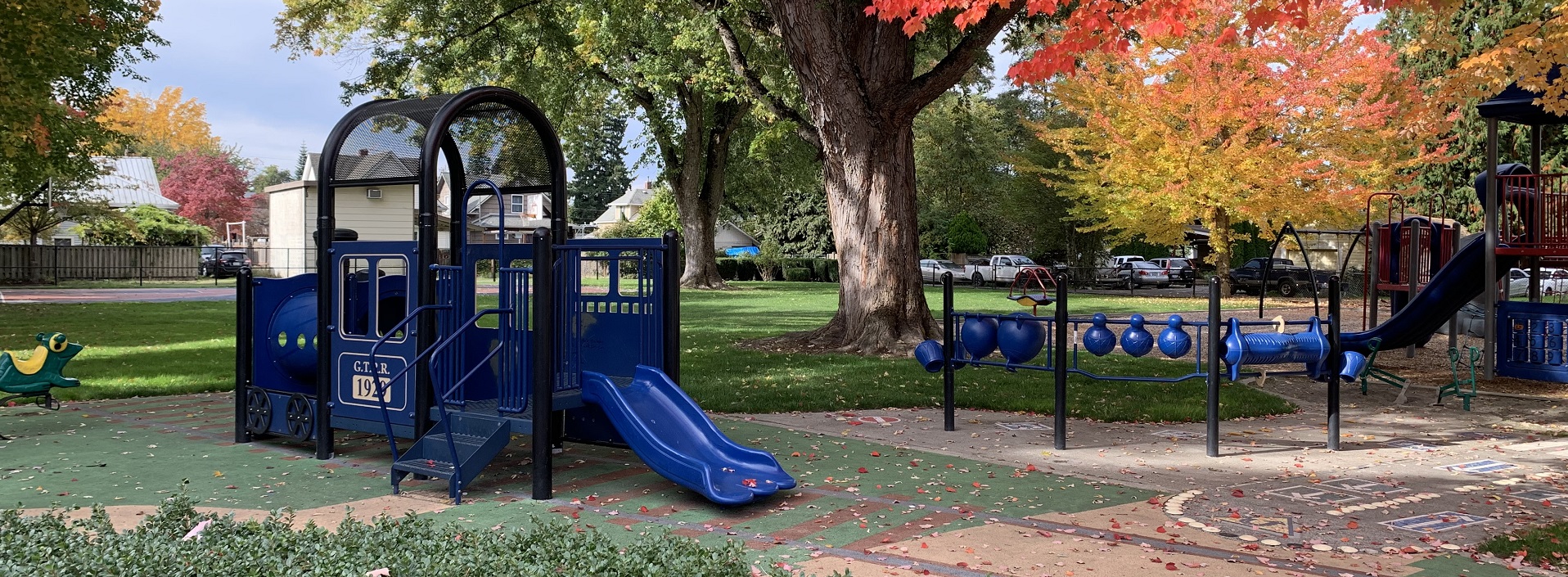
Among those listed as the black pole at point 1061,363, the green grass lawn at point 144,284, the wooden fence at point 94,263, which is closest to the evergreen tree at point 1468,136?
the black pole at point 1061,363

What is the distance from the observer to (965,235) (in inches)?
1972

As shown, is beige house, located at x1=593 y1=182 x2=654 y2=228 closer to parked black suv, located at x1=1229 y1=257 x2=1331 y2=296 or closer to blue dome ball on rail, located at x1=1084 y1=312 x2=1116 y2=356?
parked black suv, located at x1=1229 y1=257 x2=1331 y2=296

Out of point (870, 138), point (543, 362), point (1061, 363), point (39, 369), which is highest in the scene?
point (870, 138)

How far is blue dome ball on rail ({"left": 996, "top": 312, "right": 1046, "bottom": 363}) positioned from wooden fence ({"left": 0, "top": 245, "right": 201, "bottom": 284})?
37800mm

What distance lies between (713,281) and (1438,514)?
108ft

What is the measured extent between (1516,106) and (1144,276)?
1136 inches

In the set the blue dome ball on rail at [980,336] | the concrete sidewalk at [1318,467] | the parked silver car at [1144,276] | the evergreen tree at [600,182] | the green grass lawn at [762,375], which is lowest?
the concrete sidewalk at [1318,467]

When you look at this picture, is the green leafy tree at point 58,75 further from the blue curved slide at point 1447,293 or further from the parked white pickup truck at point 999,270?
the parked white pickup truck at point 999,270

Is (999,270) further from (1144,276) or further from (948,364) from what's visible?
(948,364)

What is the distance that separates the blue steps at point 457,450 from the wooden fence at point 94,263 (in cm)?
3651

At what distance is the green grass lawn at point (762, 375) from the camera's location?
10.5 meters

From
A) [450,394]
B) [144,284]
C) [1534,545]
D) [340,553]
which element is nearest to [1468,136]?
[1534,545]

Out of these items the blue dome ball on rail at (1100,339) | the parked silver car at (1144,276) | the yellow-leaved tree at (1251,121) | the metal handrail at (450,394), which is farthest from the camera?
the parked silver car at (1144,276)

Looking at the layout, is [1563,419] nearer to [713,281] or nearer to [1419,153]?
[1419,153]
